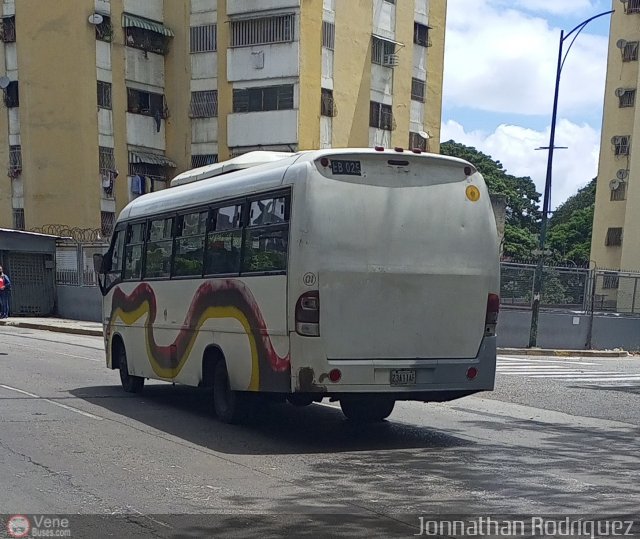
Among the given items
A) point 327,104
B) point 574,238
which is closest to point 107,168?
point 327,104

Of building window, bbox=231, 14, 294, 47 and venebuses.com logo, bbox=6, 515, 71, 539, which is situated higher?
building window, bbox=231, 14, 294, 47

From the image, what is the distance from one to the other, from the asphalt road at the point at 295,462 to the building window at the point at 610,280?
43.3 ft

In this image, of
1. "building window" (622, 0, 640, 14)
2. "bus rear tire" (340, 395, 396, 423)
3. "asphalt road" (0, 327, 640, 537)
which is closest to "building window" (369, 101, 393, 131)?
"building window" (622, 0, 640, 14)

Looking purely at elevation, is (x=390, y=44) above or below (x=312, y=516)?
above

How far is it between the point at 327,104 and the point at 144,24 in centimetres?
953

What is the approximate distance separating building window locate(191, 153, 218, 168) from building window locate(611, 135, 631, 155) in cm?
2291

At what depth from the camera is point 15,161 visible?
1544 inches

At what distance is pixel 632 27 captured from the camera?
151 feet

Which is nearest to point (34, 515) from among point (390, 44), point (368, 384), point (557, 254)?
point (368, 384)

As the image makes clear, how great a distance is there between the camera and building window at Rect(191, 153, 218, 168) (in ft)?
130

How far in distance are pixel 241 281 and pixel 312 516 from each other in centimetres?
367

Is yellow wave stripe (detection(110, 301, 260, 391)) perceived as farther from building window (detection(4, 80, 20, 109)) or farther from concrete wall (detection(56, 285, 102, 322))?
building window (detection(4, 80, 20, 109))

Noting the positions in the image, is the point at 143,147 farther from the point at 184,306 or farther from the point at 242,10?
the point at 184,306

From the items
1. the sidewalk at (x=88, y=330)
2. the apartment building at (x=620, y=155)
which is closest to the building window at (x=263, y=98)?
the sidewalk at (x=88, y=330)
